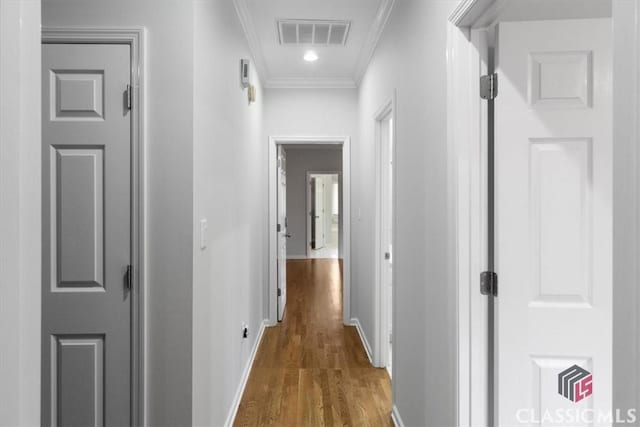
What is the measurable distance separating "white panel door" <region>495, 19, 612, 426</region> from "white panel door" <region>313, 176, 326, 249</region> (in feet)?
26.5

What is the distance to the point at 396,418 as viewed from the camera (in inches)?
92.0

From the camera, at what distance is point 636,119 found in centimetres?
63

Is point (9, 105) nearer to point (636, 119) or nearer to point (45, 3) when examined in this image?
point (636, 119)

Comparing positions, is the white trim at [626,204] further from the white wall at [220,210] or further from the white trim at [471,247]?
the white wall at [220,210]

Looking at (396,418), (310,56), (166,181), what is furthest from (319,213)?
(166,181)

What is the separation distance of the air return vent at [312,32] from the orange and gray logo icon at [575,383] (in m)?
2.59

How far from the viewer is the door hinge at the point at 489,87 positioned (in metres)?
1.36

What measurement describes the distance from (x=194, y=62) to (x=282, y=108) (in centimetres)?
261

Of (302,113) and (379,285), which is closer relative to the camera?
(379,285)

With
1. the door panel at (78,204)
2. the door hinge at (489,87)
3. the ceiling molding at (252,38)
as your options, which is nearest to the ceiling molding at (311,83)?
the ceiling molding at (252,38)

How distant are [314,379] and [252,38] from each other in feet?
8.90

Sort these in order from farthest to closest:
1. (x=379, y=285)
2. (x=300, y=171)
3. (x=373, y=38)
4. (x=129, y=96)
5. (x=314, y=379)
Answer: (x=300, y=171)
(x=379, y=285)
(x=373, y=38)
(x=314, y=379)
(x=129, y=96)

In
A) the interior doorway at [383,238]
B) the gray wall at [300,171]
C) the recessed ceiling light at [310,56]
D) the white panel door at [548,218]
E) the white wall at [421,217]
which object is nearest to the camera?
the white panel door at [548,218]

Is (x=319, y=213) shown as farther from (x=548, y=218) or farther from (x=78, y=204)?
(x=548, y=218)
